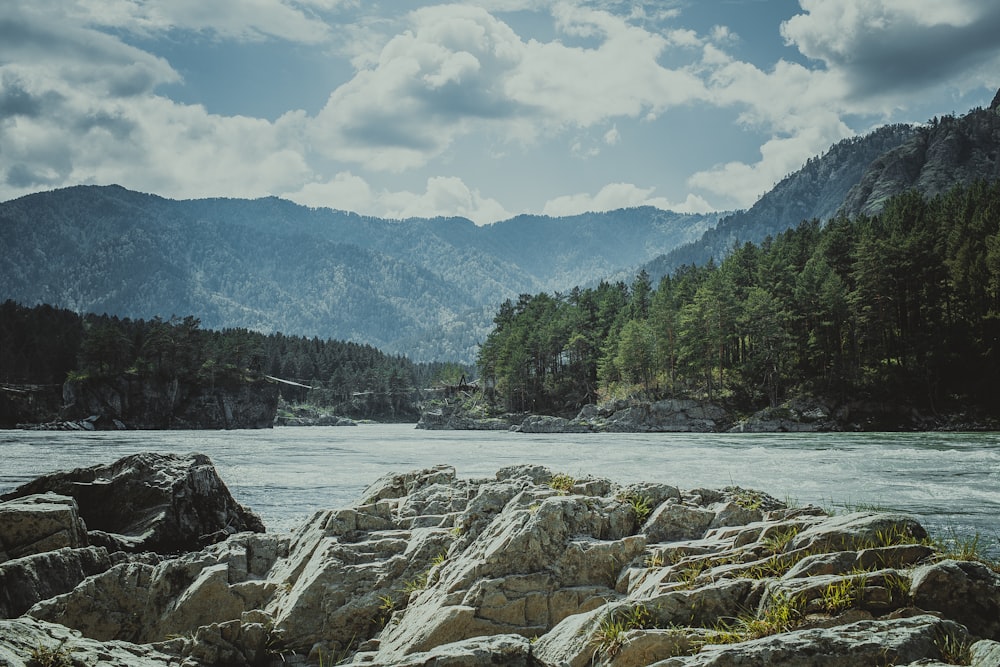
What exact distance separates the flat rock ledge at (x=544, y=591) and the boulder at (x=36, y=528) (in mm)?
128

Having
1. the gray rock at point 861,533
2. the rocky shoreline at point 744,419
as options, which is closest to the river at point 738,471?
the gray rock at point 861,533

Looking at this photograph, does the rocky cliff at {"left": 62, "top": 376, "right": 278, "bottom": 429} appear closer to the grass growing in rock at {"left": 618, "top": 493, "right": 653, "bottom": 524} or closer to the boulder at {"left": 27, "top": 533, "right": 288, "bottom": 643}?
the boulder at {"left": 27, "top": 533, "right": 288, "bottom": 643}

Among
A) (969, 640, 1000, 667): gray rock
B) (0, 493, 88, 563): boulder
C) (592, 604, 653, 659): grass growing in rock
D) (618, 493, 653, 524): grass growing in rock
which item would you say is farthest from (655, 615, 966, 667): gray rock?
(0, 493, 88, 563): boulder

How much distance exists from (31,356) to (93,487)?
159 meters

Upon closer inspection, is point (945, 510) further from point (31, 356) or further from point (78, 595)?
point (31, 356)

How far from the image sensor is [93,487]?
63.2ft

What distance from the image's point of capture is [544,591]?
30.2 ft

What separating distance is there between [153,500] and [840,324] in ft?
318

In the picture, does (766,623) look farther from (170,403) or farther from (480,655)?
(170,403)

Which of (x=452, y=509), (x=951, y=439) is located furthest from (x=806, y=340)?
(x=452, y=509)

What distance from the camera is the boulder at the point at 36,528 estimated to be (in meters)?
13.3

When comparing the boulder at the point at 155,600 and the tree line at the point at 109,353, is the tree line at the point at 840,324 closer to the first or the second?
the tree line at the point at 109,353

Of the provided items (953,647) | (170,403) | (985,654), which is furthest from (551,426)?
(985,654)

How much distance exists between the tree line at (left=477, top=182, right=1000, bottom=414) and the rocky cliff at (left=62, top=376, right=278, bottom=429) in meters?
70.8
